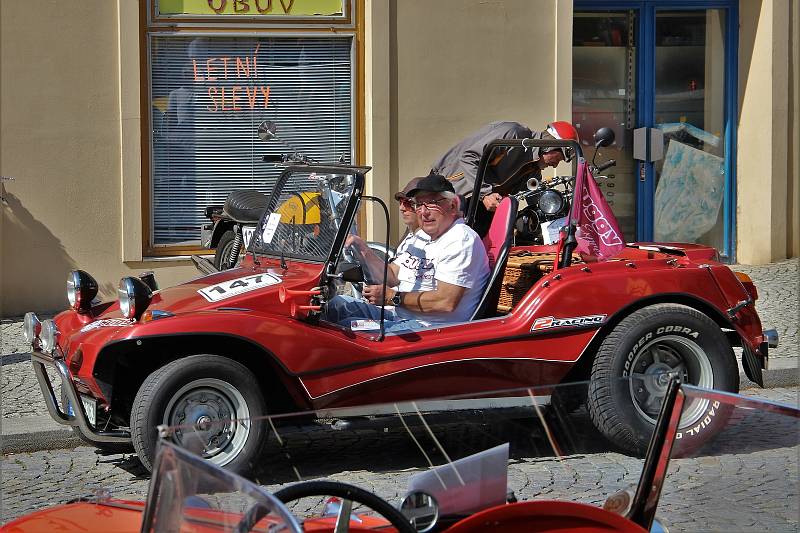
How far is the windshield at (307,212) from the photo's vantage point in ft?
19.4

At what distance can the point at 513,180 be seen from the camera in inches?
295

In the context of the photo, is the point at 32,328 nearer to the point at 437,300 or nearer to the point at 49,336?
the point at 49,336

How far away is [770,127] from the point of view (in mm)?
11750

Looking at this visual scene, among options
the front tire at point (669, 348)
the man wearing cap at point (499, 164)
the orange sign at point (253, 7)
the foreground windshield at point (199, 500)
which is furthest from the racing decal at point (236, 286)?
the orange sign at point (253, 7)

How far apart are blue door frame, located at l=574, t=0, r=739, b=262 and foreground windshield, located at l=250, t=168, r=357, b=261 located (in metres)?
6.71

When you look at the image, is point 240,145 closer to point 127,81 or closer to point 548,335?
point 127,81

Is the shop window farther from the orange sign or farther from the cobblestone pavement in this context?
the cobblestone pavement

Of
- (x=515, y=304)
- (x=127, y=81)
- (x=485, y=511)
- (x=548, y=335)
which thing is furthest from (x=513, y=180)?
(x=485, y=511)

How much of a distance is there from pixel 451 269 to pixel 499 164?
174cm

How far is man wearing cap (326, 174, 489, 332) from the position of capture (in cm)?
584

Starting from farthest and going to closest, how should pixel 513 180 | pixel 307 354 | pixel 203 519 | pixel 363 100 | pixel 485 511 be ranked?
1. pixel 363 100
2. pixel 513 180
3. pixel 307 354
4. pixel 485 511
5. pixel 203 519

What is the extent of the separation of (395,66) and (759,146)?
4.21 m

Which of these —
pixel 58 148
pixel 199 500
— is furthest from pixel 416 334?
pixel 58 148

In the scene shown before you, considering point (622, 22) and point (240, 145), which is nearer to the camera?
point (240, 145)
